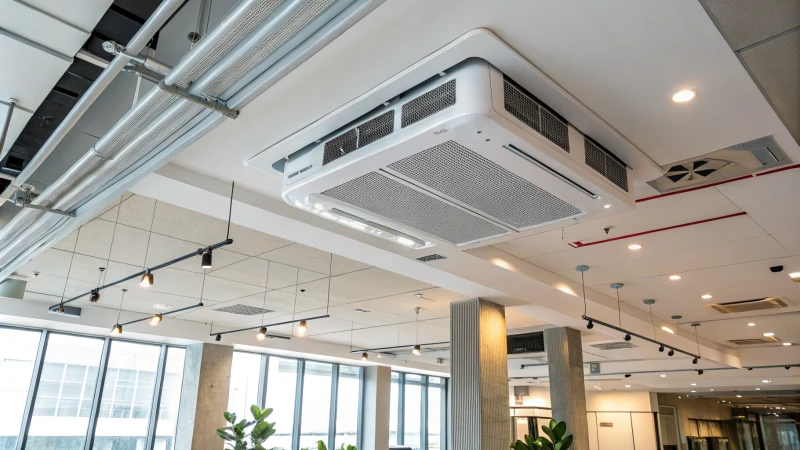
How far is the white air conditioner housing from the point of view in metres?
2.56

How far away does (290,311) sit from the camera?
9.27 m

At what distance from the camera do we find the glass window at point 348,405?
536 inches

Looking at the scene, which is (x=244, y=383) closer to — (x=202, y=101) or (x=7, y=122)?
(x=7, y=122)

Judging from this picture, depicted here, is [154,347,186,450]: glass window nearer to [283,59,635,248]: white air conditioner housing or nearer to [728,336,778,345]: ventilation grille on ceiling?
[283,59,635,248]: white air conditioner housing

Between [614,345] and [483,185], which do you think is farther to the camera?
[614,345]

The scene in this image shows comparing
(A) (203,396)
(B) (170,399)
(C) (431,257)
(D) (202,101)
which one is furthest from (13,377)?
(D) (202,101)

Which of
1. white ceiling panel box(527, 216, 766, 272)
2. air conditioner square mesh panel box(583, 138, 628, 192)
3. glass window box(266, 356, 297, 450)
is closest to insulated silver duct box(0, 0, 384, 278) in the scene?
air conditioner square mesh panel box(583, 138, 628, 192)

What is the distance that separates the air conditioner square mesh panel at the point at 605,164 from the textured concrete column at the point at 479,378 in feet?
11.2

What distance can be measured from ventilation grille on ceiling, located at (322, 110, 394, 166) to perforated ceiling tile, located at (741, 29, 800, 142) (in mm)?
1769

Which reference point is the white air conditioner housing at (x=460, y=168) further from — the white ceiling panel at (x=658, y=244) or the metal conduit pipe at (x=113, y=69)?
the white ceiling panel at (x=658, y=244)

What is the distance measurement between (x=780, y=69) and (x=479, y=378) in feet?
14.9

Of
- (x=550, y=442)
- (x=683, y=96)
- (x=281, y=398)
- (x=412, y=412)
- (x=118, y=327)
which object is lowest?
(x=550, y=442)

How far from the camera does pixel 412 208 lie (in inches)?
133

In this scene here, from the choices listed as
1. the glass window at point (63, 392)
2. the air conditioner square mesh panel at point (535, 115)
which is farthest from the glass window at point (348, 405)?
the air conditioner square mesh panel at point (535, 115)
